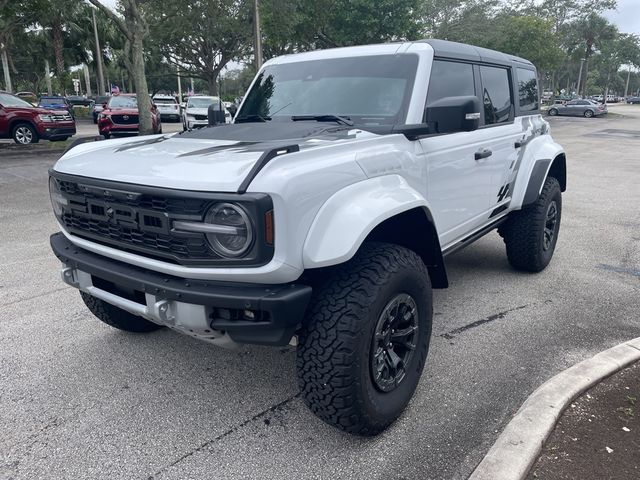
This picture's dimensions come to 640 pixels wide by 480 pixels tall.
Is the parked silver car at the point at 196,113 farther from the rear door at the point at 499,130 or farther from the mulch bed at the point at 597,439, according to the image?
the mulch bed at the point at 597,439

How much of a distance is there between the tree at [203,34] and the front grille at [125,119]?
13.7 feet

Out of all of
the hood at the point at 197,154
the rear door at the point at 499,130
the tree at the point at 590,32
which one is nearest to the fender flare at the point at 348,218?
the hood at the point at 197,154

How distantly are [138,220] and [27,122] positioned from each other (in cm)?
1463

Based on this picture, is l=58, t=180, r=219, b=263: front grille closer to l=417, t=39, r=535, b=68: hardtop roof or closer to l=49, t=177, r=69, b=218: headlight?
l=49, t=177, r=69, b=218: headlight

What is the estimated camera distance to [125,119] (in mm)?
17141

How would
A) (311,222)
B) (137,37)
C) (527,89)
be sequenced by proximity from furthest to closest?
(137,37) < (527,89) < (311,222)

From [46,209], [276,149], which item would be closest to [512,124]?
[276,149]

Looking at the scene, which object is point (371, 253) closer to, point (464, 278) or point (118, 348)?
point (118, 348)

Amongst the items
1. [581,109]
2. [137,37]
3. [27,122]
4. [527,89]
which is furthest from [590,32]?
[527,89]

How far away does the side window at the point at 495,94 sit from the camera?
4160 mm

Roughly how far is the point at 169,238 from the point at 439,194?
1.77m

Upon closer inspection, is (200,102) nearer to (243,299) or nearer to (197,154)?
(197,154)

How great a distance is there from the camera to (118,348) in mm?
3555

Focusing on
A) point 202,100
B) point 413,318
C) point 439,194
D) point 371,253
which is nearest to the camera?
point 371,253
